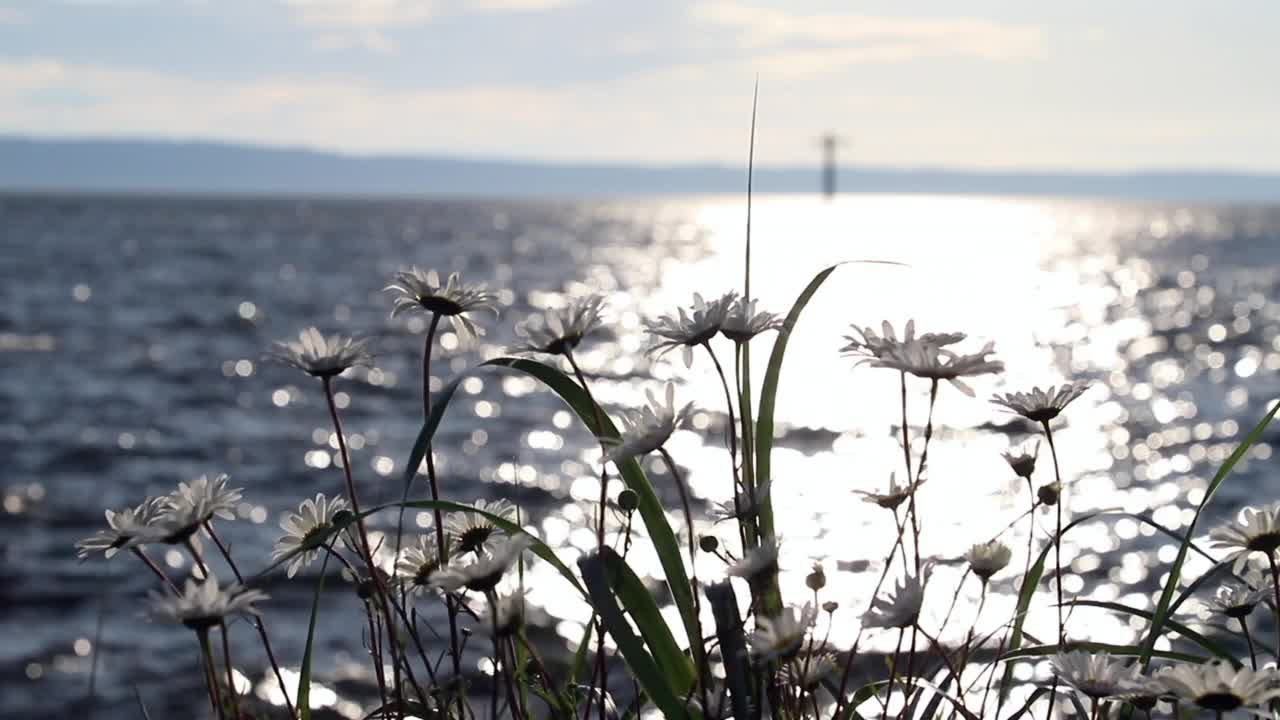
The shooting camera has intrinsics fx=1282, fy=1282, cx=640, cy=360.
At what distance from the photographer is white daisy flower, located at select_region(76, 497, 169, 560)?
1.68 m

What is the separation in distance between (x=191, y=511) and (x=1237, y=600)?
160 cm

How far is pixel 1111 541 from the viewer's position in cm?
1502

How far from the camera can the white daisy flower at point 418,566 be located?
1971 millimetres

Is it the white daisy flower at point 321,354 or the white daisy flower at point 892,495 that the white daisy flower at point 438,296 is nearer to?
the white daisy flower at point 321,354

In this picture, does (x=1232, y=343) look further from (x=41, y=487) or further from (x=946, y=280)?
(x=946, y=280)

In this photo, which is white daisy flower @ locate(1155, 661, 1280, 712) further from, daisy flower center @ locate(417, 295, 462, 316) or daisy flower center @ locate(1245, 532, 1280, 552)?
daisy flower center @ locate(417, 295, 462, 316)

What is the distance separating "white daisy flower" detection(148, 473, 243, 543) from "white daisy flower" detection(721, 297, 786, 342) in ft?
2.34

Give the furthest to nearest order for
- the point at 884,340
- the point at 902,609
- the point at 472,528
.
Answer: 1. the point at 472,528
2. the point at 884,340
3. the point at 902,609

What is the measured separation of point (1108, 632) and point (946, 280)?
67.6m

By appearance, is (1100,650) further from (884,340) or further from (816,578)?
Answer: (884,340)

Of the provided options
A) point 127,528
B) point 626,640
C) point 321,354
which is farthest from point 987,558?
point 127,528

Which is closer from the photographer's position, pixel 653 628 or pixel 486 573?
pixel 486 573

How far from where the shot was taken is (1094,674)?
5.43 ft

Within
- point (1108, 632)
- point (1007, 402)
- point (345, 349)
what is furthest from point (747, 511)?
point (1108, 632)
